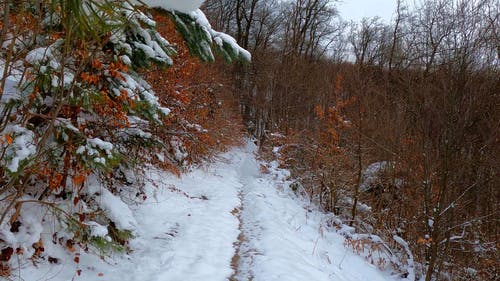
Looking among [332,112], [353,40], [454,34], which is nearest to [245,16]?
[353,40]

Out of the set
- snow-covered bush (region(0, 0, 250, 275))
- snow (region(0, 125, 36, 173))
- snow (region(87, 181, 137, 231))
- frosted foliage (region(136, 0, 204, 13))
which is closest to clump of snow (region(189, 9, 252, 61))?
snow-covered bush (region(0, 0, 250, 275))

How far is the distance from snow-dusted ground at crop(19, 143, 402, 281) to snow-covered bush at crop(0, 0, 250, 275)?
425 millimetres

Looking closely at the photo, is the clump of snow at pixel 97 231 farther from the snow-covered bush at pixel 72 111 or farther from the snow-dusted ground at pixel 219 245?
the snow-dusted ground at pixel 219 245

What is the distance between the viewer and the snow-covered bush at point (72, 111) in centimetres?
377

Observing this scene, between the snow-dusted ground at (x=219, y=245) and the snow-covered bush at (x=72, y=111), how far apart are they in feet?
1.39

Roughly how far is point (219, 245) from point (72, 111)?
3317mm

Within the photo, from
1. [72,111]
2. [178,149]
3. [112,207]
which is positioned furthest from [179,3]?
[178,149]

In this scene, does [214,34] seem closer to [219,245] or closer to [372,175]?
[219,245]

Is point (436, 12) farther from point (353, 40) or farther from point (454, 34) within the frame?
point (353, 40)

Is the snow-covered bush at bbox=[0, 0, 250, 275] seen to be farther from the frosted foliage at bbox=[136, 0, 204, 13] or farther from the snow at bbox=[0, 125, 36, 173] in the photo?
the frosted foliage at bbox=[136, 0, 204, 13]

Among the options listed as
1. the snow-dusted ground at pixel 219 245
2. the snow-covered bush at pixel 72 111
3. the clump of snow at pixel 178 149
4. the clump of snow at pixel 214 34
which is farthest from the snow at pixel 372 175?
the snow-covered bush at pixel 72 111

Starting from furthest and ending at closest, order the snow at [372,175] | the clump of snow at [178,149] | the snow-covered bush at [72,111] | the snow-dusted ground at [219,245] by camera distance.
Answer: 1. the snow at [372,175]
2. the clump of snow at [178,149]
3. the snow-dusted ground at [219,245]
4. the snow-covered bush at [72,111]

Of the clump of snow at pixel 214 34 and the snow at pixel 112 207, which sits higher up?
the clump of snow at pixel 214 34

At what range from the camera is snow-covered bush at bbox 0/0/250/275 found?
3.77 metres
